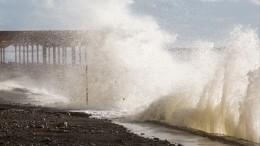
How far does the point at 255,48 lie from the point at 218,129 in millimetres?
3832

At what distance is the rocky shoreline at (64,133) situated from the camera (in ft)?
33.9

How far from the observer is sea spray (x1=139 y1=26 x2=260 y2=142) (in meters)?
12.9

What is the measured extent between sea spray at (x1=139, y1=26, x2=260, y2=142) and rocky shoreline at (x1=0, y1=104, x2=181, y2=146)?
253 centimetres

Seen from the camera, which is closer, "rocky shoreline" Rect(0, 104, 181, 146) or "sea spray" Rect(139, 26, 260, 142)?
"rocky shoreline" Rect(0, 104, 181, 146)

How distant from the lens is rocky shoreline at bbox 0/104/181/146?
1032 centimetres

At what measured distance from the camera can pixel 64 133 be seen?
1178 cm

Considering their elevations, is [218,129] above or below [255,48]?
below

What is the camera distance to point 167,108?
17.0 meters

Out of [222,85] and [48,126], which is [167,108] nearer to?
[222,85]

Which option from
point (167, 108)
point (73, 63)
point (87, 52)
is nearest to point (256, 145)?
point (167, 108)

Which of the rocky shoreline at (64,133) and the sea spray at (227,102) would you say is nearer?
the rocky shoreline at (64,133)

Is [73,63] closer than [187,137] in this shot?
No

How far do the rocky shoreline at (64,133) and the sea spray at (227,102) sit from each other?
2.53m

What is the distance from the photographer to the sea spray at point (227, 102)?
42.3 feet
